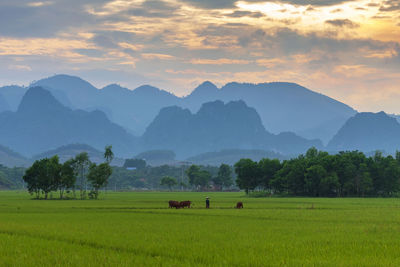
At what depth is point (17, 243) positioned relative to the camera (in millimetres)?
24422

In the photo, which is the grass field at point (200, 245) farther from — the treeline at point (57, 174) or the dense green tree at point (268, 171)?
the dense green tree at point (268, 171)

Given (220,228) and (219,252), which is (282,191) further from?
(219,252)

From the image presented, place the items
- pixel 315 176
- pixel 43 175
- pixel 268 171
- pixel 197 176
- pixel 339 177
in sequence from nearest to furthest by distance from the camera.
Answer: pixel 43 175, pixel 315 176, pixel 339 177, pixel 268 171, pixel 197 176

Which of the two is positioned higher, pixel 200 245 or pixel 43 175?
pixel 43 175

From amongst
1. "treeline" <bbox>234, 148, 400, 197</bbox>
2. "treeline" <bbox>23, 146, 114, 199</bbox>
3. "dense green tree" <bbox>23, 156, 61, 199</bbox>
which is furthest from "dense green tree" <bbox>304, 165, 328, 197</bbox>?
"dense green tree" <bbox>23, 156, 61, 199</bbox>

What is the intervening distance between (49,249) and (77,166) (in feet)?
260

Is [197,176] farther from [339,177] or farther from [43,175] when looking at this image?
[43,175]

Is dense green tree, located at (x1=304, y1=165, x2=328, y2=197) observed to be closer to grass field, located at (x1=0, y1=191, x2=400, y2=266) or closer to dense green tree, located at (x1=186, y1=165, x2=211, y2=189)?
grass field, located at (x1=0, y1=191, x2=400, y2=266)

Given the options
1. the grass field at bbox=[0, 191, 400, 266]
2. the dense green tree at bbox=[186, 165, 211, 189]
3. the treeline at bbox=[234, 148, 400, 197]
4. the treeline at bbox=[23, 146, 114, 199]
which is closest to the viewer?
the grass field at bbox=[0, 191, 400, 266]

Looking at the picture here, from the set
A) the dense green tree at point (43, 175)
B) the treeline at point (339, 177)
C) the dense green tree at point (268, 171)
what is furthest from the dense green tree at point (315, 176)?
the dense green tree at point (43, 175)

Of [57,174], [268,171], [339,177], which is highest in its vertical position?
[268,171]

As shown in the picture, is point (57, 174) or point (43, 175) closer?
point (43, 175)

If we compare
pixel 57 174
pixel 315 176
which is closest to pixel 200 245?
pixel 57 174

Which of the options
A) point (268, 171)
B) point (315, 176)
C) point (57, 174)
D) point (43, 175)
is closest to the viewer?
point (43, 175)
